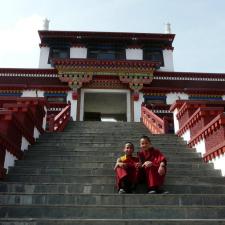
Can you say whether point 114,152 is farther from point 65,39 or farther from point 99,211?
point 65,39

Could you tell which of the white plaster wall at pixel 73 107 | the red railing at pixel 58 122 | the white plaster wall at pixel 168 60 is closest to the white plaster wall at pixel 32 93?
the white plaster wall at pixel 73 107

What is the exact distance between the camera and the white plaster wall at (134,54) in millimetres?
20859

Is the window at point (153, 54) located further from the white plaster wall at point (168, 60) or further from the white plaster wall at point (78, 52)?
the white plaster wall at point (78, 52)

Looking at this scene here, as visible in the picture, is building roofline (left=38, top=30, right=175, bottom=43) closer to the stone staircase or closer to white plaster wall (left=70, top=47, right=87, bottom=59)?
white plaster wall (left=70, top=47, right=87, bottom=59)

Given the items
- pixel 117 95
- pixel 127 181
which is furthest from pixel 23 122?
pixel 117 95

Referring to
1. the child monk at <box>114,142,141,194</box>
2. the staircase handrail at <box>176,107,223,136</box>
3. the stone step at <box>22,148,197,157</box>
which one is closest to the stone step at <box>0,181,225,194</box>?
the child monk at <box>114,142,141,194</box>

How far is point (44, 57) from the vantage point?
20891 mm

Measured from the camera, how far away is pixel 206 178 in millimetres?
7164

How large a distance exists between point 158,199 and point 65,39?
16.9m

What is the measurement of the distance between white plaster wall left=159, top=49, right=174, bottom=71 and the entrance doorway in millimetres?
3165

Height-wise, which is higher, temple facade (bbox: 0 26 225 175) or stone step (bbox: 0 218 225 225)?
temple facade (bbox: 0 26 225 175)

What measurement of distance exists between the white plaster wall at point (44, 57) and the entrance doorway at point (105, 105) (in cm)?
311

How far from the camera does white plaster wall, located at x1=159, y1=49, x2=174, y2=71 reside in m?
20.8

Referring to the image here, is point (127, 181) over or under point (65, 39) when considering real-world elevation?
under
